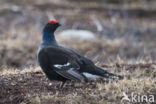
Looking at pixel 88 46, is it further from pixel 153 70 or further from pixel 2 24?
pixel 153 70

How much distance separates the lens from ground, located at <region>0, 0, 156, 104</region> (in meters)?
5.24

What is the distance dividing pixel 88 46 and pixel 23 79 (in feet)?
25.6

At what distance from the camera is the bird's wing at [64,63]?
5430 mm

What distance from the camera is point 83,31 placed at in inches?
604

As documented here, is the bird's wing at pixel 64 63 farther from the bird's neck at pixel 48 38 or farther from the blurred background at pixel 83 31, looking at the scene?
the blurred background at pixel 83 31

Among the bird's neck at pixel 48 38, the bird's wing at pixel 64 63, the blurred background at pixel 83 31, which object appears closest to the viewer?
the bird's wing at pixel 64 63

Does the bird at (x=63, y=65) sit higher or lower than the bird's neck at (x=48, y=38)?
lower

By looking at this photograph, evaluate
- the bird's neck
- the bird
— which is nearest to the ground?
the bird

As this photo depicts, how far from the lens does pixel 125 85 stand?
18.3 feet

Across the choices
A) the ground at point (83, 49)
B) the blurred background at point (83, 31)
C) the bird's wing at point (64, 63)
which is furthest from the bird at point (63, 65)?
the blurred background at point (83, 31)

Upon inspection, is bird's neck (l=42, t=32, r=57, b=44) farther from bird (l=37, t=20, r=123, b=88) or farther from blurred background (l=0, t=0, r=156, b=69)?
blurred background (l=0, t=0, r=156, b=69)

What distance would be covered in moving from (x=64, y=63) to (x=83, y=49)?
786 cm

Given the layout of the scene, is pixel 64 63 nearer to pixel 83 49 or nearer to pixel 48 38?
pixel 48 38

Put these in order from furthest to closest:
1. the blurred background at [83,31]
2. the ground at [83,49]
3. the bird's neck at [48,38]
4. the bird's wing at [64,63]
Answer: the blurred background at [83,31] < the bird's neck at [48,38] < the bird's wing at [64,63] < the ground at [83,49]
